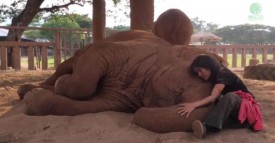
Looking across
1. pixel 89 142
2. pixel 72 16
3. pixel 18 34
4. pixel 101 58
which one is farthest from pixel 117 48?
pixel 72 16

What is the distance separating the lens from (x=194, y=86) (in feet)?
10.4

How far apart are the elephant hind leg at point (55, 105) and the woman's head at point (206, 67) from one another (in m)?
0.98

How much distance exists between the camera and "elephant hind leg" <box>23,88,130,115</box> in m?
3.47

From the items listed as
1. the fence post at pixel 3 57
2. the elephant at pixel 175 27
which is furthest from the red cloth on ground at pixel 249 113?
the fence post at pixel 3 57

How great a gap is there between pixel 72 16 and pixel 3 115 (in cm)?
1466

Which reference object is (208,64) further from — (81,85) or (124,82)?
(81,85)

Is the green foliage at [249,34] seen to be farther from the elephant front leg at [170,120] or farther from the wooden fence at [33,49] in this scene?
the elephant front leg at [170,120]

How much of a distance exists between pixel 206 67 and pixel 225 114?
0.41 m

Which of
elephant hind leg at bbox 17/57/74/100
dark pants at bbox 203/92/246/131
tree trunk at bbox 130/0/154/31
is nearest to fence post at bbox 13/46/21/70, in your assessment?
tree trunk at bbox 130/0/154/31

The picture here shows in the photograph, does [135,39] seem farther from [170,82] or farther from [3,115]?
[3,115]

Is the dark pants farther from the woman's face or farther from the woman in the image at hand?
the woman's face

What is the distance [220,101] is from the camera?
2855mm

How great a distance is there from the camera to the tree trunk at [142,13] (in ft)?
20.2

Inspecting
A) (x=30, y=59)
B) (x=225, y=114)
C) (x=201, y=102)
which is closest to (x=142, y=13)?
(x=201, y=102)
